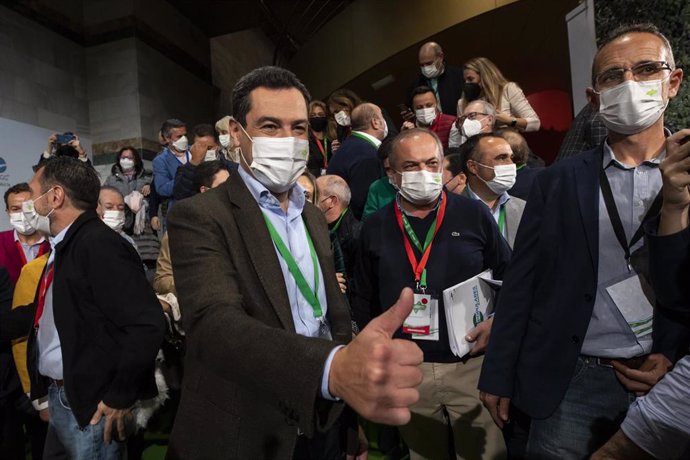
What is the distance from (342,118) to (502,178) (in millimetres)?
2503

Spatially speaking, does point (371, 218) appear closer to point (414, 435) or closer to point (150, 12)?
point (414, 435)

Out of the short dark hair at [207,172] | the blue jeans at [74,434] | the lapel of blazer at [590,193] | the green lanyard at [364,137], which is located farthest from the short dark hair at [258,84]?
the green lanyard at [364,137]

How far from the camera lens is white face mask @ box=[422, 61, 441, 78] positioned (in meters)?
5.13

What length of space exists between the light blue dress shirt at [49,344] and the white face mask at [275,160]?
1.19 m

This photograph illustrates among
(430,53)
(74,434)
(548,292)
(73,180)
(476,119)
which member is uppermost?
(430,53)

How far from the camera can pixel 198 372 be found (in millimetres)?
1484

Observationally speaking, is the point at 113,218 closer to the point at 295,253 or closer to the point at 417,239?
the point at 417,239

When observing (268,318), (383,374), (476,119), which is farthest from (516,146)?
(383,374)

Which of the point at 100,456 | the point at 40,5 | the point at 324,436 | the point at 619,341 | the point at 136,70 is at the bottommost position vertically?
the point at 100,456

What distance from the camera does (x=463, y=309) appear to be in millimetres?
2359

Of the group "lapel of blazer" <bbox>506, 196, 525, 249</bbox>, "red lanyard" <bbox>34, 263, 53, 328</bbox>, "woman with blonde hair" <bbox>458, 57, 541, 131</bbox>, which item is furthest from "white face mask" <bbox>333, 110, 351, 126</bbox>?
"red lanyard" <bbox>34, 263, 53, 328</bbox>

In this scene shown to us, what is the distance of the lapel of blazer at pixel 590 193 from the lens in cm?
160

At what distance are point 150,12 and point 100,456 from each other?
31.1ft

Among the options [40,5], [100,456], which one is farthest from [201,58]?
[100,456]
